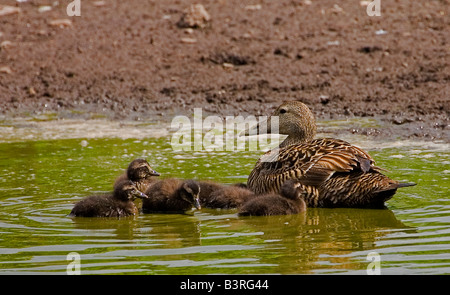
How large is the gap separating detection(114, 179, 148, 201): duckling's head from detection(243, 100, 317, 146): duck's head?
206 cm

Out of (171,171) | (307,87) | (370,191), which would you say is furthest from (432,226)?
(307,87)

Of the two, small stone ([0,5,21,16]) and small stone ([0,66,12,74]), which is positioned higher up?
small stone ([0,5,21,16])

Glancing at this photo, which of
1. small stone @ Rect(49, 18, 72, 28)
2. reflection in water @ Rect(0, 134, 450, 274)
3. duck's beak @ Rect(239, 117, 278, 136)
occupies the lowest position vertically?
reflection in water @ Rect(0, 134, 450, 274)

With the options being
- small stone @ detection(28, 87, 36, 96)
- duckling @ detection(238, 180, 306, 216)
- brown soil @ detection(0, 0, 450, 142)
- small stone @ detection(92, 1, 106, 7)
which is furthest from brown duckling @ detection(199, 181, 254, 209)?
small stone @ detection(92, 1, 106, 7)

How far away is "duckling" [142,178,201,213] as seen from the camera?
9.02m

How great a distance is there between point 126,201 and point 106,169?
2018mm

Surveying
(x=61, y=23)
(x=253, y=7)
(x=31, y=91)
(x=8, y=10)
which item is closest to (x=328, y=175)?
(x=31, y=91)

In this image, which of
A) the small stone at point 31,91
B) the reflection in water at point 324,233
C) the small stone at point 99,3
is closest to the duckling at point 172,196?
the reflection in water at point 324,233

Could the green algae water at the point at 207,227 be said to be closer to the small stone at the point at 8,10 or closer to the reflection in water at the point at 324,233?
the reflection in water at the point at 324,233

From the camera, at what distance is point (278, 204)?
884 centimetres

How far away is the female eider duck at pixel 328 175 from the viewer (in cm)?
894

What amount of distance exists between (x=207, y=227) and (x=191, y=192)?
2.11 feet

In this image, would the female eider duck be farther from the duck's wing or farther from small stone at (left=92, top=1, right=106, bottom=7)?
small stone at (left=92, top=1, right=106, bottom=7)
